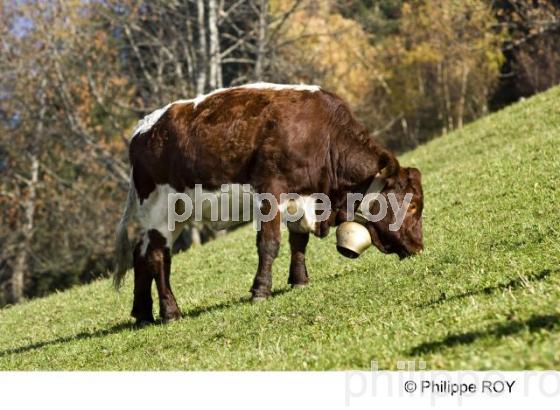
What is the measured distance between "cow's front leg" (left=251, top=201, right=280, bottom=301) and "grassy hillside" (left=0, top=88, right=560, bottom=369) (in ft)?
0.71

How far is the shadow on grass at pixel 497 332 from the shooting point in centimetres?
601

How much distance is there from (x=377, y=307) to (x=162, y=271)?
11.7 ft

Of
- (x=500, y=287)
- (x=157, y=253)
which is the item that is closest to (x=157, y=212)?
(x=157, y=253)

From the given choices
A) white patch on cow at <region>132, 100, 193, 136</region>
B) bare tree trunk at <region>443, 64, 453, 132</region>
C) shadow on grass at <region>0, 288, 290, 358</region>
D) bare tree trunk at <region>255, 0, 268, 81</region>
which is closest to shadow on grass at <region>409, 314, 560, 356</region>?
shadow on grass at <region>0, 288, 290, 358</region>

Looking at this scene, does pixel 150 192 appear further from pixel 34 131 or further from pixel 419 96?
pixel 419 96

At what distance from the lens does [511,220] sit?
13.0 meters

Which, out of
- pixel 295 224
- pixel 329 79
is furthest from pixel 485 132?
pixel 295 224

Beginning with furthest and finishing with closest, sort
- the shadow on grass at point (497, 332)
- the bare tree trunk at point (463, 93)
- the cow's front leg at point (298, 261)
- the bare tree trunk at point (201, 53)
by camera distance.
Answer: the bare tree trunk at point (463, 93), the bare tree trunk at point (201, 53), the cow's front leg at point (298, 261), the shadow on grass at point (497, 332)

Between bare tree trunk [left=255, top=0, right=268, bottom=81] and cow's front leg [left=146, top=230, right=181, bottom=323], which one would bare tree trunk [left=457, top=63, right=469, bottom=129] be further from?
cow's front leg [left=146, top=230, right=181, bottom=323]

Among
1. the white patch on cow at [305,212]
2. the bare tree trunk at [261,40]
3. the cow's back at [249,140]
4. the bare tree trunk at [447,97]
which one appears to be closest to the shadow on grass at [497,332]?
the white patch on cow at [305,212]

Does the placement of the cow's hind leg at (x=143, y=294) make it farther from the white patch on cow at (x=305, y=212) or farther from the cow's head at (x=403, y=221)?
the cow's head at (x=403, y=221)

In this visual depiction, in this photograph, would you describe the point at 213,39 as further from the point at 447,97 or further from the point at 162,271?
the point at 447,97

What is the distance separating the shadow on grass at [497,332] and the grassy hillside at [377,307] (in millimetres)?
13
